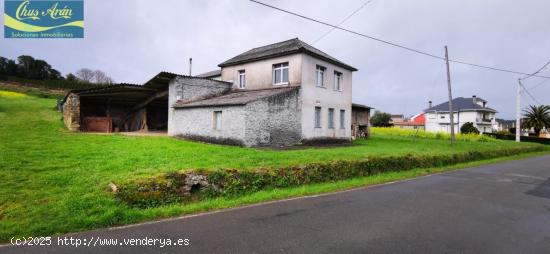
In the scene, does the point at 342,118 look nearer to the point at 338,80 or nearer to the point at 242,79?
the point at 338,80

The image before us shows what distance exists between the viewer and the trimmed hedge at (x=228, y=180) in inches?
277

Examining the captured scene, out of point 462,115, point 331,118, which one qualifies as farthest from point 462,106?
point 331,118

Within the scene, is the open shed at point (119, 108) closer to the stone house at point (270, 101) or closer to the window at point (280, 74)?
the stone house at point (270, 101)

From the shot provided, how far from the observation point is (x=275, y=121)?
18.4 meters

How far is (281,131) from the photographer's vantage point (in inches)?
744

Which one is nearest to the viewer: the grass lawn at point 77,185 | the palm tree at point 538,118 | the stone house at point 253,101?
the grass lawn at point 77,185

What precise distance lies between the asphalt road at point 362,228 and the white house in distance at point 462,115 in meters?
63.7

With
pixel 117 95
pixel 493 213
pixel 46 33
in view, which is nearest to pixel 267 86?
pixel 117 95

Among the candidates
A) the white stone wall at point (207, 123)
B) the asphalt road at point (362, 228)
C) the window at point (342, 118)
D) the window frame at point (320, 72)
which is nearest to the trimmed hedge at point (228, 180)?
the asphalt road at point (362, 228)

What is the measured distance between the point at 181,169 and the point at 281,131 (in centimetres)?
1076

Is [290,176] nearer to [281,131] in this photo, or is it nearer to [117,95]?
[281,131]

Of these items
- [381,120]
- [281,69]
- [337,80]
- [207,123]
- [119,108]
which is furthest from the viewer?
[381,120]

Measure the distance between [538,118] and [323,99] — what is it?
177ft

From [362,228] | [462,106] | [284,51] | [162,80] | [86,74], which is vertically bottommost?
[362,228]
